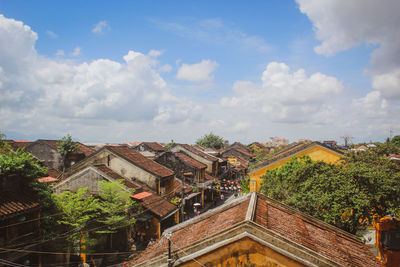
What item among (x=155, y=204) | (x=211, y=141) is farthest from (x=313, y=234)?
(x=211, y=141)

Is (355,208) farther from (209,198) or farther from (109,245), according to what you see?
(209,198)

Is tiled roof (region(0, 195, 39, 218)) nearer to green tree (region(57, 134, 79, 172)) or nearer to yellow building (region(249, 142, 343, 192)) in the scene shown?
yellow building (region(249, 142, 343, 192))

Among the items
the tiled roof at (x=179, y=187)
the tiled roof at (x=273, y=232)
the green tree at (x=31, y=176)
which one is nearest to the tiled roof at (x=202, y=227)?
the tiled roof at (x=273, y=232)

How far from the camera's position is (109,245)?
2273 cm

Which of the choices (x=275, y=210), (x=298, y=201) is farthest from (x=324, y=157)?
(x=275, y=210)

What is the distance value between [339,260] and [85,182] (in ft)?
75.9

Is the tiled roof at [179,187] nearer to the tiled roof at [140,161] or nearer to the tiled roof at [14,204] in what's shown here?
the tiled roof at [140,161]

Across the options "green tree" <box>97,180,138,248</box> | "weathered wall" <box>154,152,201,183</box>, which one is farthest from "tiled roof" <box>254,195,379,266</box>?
"weathered wall" <box>154,152,201,183</box>

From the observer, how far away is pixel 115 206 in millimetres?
20500

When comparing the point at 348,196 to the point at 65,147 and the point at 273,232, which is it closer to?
the point at 273,232

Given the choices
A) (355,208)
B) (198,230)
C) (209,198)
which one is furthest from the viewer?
(209,198)

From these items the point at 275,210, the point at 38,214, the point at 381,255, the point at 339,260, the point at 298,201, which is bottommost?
the point at 381,255

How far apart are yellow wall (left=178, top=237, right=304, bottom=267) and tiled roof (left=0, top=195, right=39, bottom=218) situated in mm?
13147

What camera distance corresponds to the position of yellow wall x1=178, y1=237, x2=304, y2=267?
6.14 metres
